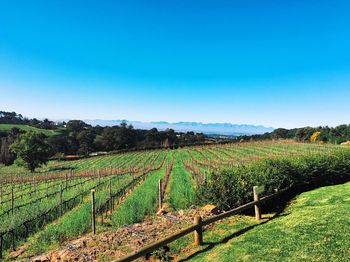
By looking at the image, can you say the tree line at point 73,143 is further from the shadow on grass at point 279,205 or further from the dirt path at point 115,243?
the dirt path at point 115,243

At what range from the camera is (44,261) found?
8.30m

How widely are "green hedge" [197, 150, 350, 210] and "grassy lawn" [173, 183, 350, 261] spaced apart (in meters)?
1.27

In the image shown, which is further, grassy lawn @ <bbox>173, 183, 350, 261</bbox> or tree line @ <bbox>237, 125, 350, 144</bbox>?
tree line @ <bbox>237, 125, 350, 144</bbox>

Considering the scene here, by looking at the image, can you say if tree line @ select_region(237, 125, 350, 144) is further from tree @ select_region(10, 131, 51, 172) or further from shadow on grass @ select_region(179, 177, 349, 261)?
tree @ select_region(10, 131, 51, 172)

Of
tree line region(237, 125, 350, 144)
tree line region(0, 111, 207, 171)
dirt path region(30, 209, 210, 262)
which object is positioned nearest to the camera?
dirt path region(30, 209, 210, 262)

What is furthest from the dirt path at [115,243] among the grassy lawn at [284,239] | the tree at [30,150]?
the tree at [30,150]

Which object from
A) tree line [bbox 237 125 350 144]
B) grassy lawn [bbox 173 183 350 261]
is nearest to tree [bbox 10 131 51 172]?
grassy lawn [bbox 173 183 350 261]

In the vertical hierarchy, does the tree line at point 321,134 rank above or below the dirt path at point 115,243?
above

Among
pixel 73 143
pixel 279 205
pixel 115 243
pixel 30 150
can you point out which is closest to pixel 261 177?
pixel 279 205

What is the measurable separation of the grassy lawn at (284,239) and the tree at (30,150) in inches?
1972

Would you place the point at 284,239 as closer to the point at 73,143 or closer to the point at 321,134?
the point at 321,134

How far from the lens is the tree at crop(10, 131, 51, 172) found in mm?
52906

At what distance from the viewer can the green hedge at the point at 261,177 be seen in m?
12.6

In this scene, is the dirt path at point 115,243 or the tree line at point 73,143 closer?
the dirt path at point 115,243
